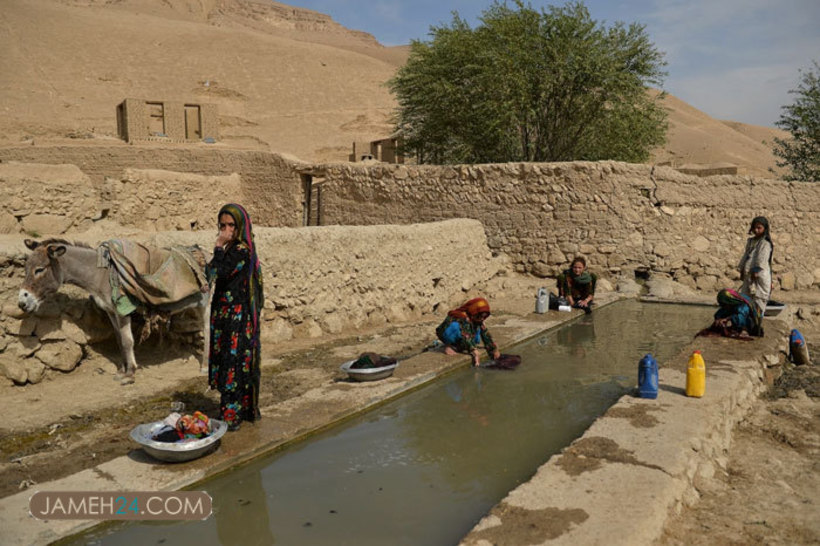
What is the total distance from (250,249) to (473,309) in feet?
8.93

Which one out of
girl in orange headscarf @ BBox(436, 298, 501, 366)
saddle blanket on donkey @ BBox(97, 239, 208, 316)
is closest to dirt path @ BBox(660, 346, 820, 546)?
girl in orange headscarf @ BBox(436, 298, 501, 366)

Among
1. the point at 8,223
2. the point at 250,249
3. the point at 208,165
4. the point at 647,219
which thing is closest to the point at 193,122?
the point at 208,165

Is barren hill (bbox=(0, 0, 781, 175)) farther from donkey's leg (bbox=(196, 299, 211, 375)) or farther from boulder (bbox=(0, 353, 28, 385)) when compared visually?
boulder (bbox=(0, 353, 28, 385))

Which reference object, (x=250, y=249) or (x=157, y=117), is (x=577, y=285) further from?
(x=157, y=117)

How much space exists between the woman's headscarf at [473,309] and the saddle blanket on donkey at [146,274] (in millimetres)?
2508

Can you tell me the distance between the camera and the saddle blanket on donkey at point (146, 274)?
17.6 feet

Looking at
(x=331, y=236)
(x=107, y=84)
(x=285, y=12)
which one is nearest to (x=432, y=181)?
(x=331, y=236)

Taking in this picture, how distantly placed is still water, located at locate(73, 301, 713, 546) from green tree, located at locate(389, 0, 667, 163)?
11.1 metres

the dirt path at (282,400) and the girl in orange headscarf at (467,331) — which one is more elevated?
the girl in orange headscarf at (467,331)

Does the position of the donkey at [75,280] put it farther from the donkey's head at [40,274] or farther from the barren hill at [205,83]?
the barren hill at [205,83]

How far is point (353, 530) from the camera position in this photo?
3037 mm

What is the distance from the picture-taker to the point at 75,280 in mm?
5270

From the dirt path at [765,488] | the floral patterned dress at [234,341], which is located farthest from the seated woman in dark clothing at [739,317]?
the floral patterned dress at [234,341]

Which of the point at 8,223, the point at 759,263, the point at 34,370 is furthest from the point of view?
the point at 8,223
